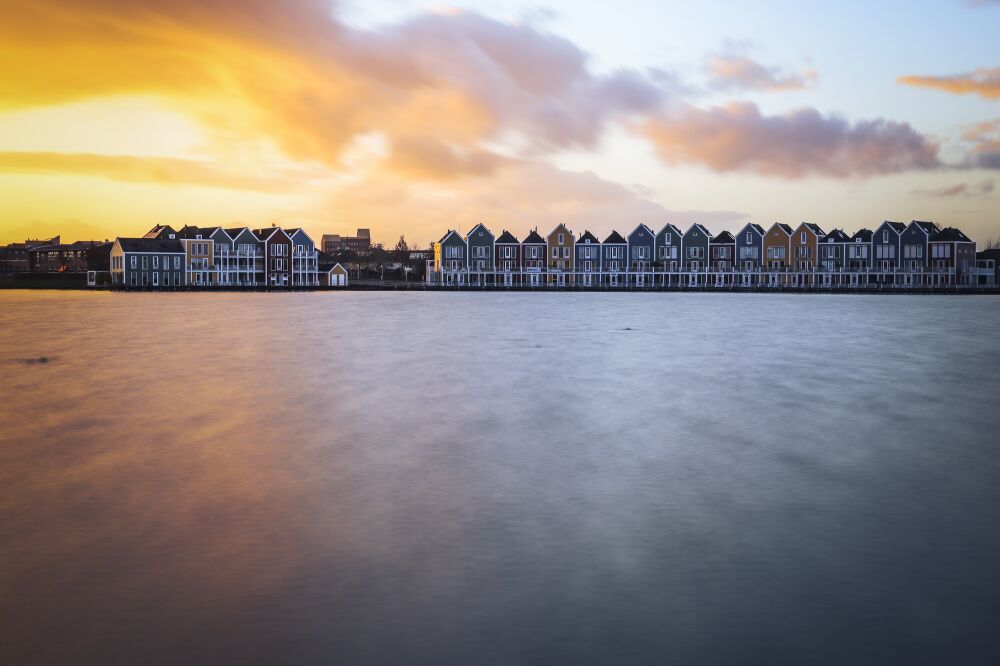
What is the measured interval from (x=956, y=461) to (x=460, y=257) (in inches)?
3997

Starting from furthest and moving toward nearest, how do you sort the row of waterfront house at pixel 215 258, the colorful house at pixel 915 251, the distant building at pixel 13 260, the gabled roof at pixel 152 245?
1. the distant building at pixel 13 260
2. the colorful house at pixel 915 251
3. the row of waterfront house at pixel 215 258
4. the gabled roof at pixel 152 245

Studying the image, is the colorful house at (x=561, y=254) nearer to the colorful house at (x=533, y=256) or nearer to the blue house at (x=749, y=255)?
the colorful house at (x=533, y=256)

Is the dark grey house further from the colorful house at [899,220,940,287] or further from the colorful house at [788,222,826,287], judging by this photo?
the colorful house at [899,220,940,287]

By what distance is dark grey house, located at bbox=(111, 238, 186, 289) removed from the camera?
95.9 meters

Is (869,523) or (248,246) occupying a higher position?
(248,246)

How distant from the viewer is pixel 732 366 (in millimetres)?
21328

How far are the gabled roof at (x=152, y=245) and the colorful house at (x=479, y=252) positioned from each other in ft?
118

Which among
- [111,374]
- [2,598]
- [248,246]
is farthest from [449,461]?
[248,246]

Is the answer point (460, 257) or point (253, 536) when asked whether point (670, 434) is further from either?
point (460, 257)

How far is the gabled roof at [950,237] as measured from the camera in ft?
332

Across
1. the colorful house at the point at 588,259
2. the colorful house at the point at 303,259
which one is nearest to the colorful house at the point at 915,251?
the colorful house at the point at 588,259

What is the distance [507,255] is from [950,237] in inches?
2169

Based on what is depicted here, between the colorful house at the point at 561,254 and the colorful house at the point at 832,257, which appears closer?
the colorful house at the point at 832,257

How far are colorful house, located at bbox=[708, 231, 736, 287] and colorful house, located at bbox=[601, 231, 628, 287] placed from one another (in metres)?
11.2
